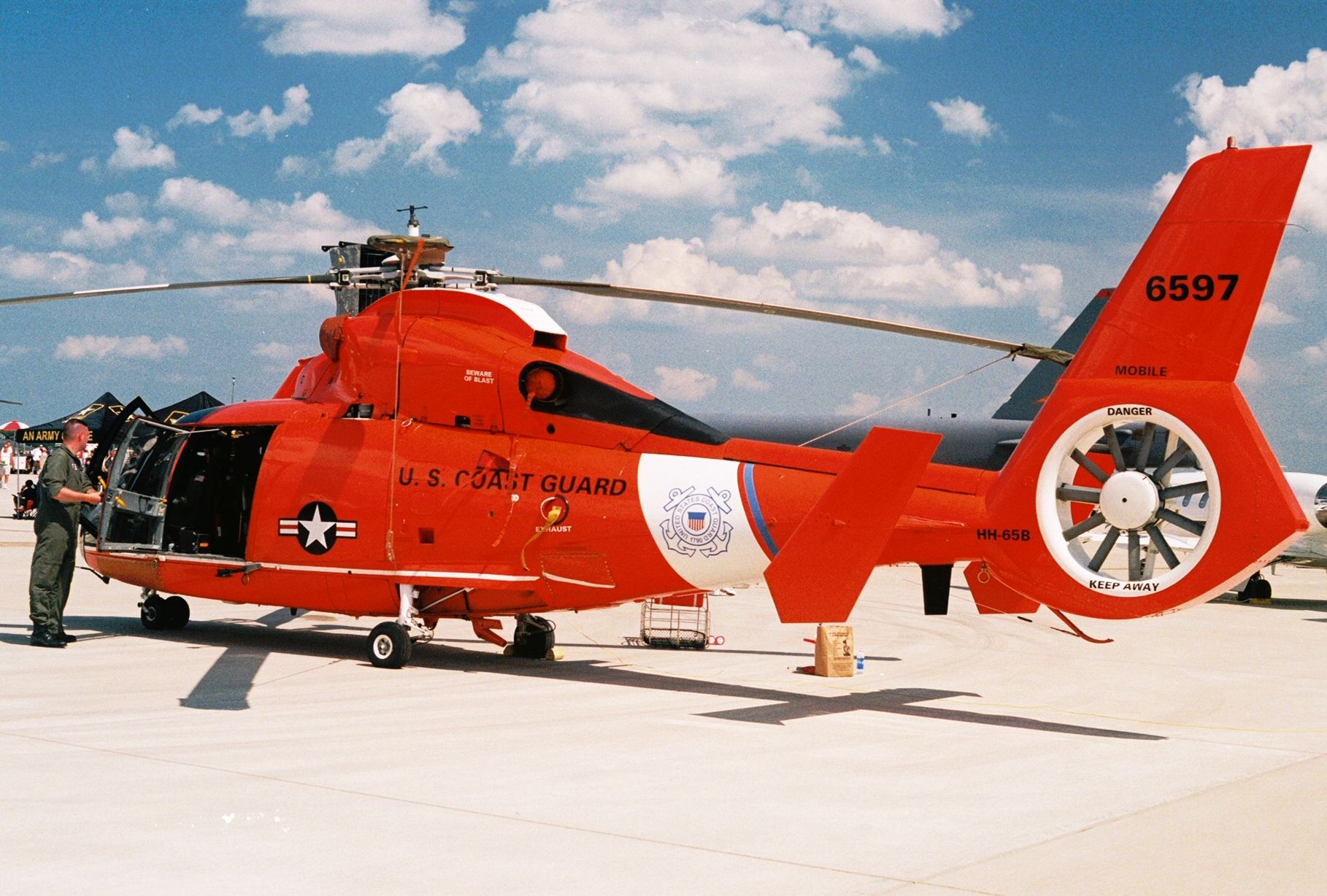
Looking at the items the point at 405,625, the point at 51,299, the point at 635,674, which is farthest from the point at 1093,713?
the point at 51,299

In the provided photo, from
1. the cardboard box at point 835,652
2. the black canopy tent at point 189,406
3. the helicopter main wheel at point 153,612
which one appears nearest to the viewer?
the cardboard box at point 835,652

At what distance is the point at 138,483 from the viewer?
15031mm

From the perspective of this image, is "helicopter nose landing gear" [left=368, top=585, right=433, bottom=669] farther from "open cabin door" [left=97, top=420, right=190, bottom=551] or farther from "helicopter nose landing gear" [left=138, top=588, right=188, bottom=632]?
"helicopter nose landing gear" [left=138, top=588, right=188, bottom=632]

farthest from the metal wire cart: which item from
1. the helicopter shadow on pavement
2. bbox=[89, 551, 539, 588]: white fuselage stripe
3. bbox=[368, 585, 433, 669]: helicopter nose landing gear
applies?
bbox=[368, 585, 433, 669]: helicopter nose landing gear

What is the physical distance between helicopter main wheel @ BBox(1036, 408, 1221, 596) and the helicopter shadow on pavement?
4.73ft

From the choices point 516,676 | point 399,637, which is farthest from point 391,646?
point 516,676

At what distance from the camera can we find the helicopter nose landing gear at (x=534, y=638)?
14.3 metres

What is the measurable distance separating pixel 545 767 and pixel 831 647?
5.72 metres

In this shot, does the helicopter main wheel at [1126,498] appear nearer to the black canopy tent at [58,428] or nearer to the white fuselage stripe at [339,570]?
the white fuselage stripe at [339,570]

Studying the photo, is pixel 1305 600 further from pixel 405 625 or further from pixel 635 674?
pixel 405 625

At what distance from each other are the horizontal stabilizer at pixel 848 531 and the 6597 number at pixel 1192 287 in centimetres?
214

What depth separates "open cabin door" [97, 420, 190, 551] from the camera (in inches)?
584

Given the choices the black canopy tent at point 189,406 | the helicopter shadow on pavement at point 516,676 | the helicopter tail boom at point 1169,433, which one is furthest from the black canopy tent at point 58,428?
the helicopter tail boom at point 1169,433

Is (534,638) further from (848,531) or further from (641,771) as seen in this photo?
(641,771)
